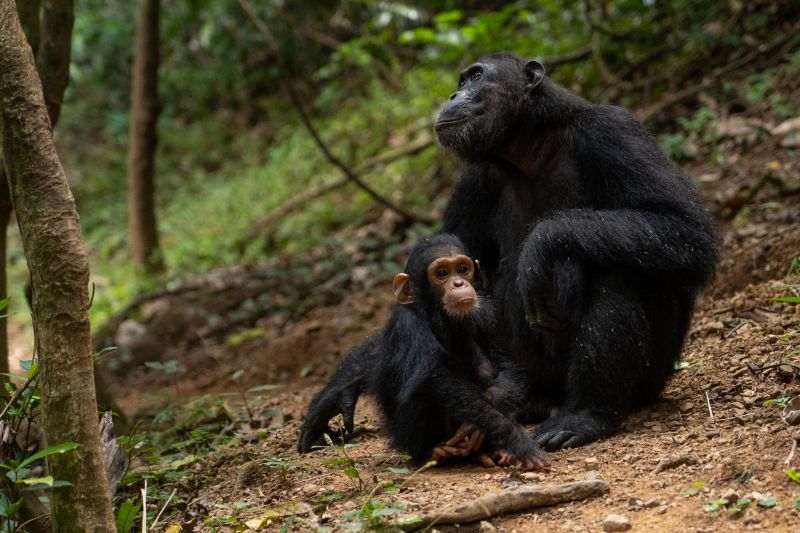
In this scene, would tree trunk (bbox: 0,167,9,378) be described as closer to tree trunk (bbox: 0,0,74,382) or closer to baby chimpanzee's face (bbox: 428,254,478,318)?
tree trunk (bbox: 0,0,74,382)

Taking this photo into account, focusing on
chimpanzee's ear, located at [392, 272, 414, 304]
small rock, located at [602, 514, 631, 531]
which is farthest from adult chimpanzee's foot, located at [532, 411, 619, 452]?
small rock, located at [602, 514, 631, 531]

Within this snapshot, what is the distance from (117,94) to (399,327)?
62.6 ft

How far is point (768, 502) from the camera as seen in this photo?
127 inches

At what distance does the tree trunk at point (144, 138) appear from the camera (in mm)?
11281

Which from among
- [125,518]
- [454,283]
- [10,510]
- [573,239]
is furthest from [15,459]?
[573,239]

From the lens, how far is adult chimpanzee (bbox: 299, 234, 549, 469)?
14.2 ft

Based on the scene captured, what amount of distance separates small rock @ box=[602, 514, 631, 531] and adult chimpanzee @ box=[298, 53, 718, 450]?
3.82 feet

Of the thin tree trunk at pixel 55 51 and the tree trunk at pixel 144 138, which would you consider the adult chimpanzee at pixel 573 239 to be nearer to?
the thin tree trunk at pixel 55 51

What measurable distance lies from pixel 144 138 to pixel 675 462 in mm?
9735

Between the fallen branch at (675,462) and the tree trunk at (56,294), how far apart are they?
238cm

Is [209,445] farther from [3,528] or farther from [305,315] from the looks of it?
[305,315]

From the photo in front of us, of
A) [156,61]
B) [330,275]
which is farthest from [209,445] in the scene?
[156,61]

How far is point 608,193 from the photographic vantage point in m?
5.05

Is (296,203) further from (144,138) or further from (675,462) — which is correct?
(675,462)
